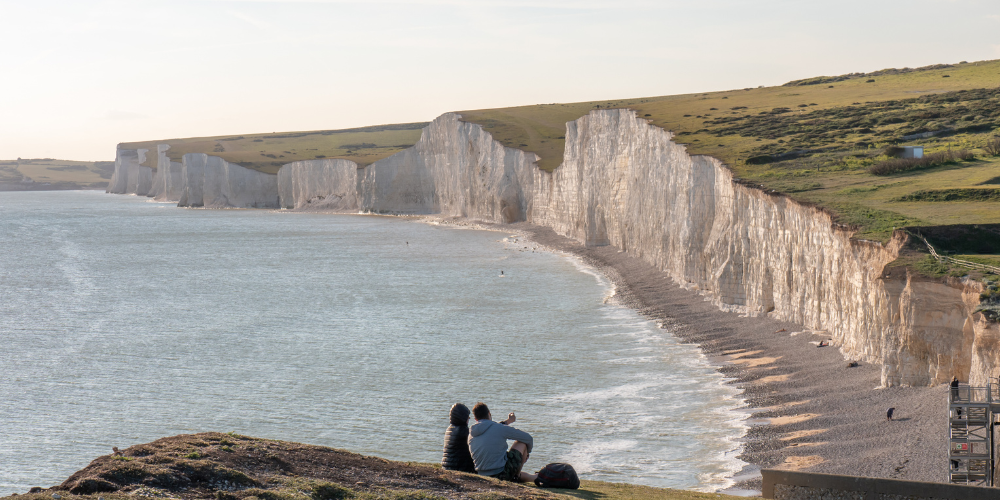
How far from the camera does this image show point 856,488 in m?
12.8

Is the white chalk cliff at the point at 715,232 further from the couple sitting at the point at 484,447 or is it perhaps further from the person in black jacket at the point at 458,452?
the person in black jacket at the point at 458,452

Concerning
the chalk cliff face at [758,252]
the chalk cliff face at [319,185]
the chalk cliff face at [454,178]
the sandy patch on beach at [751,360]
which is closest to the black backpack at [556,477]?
the chalk cliff face at [758,252]

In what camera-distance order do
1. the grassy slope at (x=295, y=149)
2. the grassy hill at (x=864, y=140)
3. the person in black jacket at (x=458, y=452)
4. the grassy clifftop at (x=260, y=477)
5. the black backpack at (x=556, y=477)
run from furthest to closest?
the grassy slope at (x=295, y=149) → the grassy hill at (x=864, y=140) → the person in black jacket at (x=458, y=452) → the black backpack at (x=556, y=477) → the grassy clifftop at (x=260, y=477)

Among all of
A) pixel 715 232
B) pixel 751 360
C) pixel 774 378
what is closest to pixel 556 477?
pixel 774 378

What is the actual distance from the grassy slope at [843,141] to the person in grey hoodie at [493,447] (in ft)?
54.9

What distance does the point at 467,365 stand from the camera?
32.2 metres

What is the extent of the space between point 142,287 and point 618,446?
4491 centimetres

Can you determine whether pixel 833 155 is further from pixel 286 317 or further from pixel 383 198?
pixel 383 198

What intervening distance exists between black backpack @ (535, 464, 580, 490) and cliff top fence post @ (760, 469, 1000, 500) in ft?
10.9

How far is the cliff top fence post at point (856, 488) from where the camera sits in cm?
1212

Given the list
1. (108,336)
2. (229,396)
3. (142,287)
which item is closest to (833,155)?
(229,396)

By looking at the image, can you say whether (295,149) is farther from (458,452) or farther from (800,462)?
(458,452)

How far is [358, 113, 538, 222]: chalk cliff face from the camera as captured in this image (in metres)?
101

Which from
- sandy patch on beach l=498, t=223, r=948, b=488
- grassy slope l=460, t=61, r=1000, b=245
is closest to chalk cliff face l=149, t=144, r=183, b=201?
grassy slope l=460, t=61, r=1000, b=245
